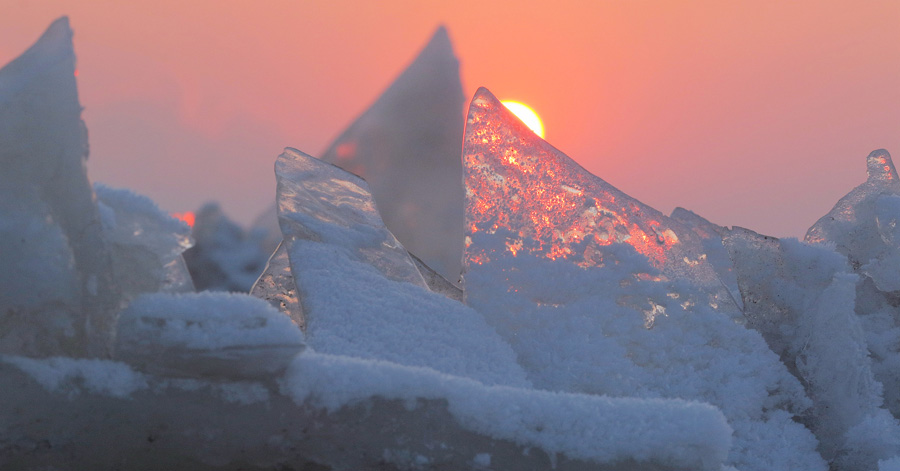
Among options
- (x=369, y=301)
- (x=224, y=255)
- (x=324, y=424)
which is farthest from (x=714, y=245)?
(x=224, y=255)

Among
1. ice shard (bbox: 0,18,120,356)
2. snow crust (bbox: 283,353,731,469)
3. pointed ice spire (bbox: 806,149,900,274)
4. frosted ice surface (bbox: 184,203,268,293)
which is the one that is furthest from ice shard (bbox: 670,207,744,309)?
frosted ice surface (bbox: 184,203,268,293)

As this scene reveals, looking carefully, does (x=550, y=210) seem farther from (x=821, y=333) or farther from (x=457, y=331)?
(x=821, y=333)

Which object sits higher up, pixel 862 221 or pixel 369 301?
pixel 862 221

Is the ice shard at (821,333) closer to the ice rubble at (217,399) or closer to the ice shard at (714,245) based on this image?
the ice shard at (714,245)

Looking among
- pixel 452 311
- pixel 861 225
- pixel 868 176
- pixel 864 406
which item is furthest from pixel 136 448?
pixel 868 176

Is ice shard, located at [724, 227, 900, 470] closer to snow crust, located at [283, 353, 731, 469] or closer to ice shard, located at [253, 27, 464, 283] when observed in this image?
snow crust, located at [283, 353, 731, 469]

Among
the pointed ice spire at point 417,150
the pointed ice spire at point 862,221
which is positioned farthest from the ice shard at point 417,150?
the pointed ice spire at point 862,221
